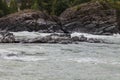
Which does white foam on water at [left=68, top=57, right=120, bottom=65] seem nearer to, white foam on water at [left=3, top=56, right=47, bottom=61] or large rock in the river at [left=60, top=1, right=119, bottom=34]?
white foam on water at [left=3, top=56, right=47, bottom=61]

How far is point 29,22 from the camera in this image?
3455 inches

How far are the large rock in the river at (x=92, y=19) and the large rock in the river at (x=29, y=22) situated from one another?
20.0ft

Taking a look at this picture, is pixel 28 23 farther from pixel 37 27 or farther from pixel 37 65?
pixel 37 65

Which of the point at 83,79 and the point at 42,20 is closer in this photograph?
the point at 83,79

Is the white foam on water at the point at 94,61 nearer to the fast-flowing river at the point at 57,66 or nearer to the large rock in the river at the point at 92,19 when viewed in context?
the fast-flowing river at the point at 57,66

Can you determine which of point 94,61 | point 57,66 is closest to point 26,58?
point 57,66

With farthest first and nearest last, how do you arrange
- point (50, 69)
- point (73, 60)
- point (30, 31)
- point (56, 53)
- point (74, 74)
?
point (30, 31) < point (56, 53) < point (73, 60) < point (50, 69) < point (74, 74)

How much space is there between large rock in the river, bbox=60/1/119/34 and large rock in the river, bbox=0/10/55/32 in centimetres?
609

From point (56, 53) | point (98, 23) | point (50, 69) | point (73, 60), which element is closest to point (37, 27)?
point (98, 23)

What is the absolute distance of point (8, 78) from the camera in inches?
1039

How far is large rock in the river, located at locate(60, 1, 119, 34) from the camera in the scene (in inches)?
3428

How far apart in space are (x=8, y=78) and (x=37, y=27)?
6200 cm

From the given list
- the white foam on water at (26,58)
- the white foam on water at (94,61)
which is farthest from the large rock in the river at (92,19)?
the white foam on water at (26,58)

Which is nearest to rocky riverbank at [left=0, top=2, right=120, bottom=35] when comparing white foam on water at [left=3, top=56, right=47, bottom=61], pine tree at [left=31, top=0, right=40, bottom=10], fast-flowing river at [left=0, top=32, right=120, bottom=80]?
pine tree at [left=31, top=0, right=40, bottom=10]
